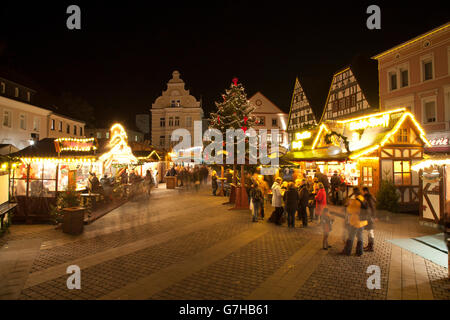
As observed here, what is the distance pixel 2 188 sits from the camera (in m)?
8.71

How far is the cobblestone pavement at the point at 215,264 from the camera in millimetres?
4914

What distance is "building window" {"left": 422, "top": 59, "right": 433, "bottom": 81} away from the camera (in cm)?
1908

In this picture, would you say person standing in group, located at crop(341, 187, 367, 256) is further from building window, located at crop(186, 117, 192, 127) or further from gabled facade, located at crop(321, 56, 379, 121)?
building window, located at crop(186, 117, 192, 127)

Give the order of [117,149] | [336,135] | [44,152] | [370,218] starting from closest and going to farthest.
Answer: [370,218], [44,152], [336,135], [117,149]

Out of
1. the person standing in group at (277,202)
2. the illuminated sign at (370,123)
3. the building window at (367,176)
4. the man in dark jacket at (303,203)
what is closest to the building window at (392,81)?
the illuminated sign at (370,123)

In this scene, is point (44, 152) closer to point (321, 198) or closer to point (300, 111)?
point (321, 198)

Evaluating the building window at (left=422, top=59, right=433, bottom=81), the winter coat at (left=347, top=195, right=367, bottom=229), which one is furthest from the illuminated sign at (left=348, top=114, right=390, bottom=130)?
the winter coat at (left=347, top=195, right=367, bottom=229)

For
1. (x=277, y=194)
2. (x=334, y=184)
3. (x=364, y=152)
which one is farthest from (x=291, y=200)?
(x=334, y=184)

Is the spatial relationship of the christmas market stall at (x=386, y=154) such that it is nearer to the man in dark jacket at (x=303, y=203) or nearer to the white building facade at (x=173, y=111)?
the man in dark jacket at (x=303, y=203)

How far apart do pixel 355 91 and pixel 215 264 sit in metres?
24.3

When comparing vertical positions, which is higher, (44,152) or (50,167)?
(44,152)

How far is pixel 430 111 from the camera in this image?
63.5 ft

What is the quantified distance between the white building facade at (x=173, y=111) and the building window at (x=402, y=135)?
33415mm

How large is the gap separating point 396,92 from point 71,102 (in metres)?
40.9
